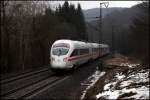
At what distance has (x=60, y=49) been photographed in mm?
28641

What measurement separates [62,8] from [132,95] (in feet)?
202

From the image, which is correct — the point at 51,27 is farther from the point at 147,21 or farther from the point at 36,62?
the point at 147,21

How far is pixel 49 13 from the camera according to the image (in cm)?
5203

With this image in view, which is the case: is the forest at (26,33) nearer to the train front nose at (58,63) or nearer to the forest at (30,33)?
the forest at (30,33)

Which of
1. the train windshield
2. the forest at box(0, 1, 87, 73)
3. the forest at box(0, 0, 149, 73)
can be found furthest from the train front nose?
the forest at box(0, 1, 87, 73)

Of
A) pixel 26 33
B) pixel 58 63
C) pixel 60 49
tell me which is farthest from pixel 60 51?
pixel 26 33

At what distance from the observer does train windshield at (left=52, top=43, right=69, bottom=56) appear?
1119 inches

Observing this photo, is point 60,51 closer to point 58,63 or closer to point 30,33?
point 58,63

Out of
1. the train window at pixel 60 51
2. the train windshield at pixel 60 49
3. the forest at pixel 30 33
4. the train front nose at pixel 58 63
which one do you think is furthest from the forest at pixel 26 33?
the train front nose at pixel 58 63

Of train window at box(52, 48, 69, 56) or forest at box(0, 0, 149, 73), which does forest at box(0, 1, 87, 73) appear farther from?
train window at box(52, 48, 69, 56)

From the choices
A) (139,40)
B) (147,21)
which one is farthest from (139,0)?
(139,40)

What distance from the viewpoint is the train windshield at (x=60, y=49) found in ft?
93.2

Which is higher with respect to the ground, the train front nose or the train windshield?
the train windshield

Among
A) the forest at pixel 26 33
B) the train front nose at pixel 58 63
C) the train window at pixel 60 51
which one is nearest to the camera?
the train front nose at pixel 58 63
